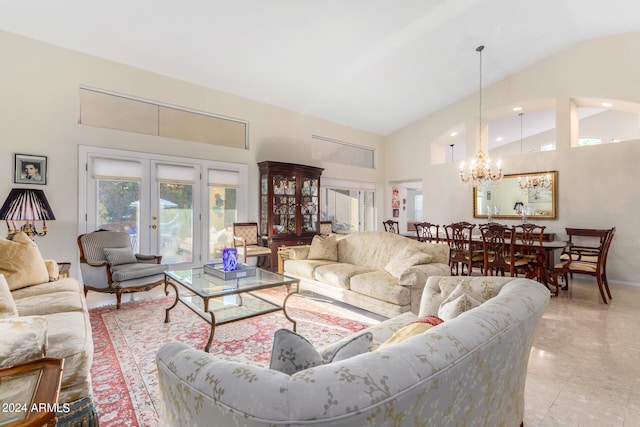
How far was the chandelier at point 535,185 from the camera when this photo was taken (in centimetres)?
571

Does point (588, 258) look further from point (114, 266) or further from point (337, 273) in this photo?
point (114, 266)

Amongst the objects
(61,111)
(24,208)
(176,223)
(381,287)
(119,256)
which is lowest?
(381,287)

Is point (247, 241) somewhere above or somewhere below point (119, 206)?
below

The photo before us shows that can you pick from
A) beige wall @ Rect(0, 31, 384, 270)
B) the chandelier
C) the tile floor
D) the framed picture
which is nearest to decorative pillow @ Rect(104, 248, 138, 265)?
the tile floor

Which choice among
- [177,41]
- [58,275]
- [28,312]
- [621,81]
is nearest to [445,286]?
[28,312]

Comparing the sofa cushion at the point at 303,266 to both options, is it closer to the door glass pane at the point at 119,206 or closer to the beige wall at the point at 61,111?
the door glass pane at the point at 119,206

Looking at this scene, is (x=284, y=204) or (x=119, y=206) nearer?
(x=119, y=206)

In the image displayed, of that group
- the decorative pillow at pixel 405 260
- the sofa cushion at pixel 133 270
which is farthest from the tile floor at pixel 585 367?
the decorative pillow at pixel 405 260

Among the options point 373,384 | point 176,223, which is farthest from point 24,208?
point 373,384

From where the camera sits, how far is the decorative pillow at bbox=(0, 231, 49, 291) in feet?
8.77

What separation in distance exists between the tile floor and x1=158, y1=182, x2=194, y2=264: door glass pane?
50.5 inches

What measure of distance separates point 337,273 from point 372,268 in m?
0.54

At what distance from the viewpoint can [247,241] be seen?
218 inches

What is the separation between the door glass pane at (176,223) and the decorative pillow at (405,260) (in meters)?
3.39
